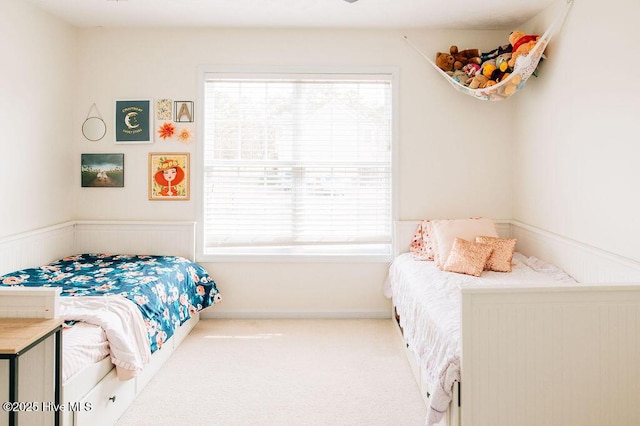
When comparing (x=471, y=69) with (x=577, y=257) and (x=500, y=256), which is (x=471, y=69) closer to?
(x=500, y=256)

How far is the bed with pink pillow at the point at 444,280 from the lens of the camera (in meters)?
1.93

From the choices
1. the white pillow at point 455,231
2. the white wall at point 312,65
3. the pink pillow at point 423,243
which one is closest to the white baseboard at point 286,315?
the white wall at point 312,65

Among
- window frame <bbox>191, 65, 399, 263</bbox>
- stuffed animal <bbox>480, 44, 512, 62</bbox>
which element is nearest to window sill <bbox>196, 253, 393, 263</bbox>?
window frame <bbox>191, 65, 399, 263</bbox>

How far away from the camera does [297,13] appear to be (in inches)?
134

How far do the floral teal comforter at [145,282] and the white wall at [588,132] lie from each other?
2700 mm

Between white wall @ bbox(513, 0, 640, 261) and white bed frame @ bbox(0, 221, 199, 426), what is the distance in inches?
110

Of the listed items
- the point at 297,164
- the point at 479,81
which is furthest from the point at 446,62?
the point at 297,164

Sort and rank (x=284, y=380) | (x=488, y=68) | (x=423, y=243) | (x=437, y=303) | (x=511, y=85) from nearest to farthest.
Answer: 1. (x=437, y=303)
2. (x=284, y=380)
3. (x=511, y=85)
4. (x=488, y=68)
5. (x=423, y=243)

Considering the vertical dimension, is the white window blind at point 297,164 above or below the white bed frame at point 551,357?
above

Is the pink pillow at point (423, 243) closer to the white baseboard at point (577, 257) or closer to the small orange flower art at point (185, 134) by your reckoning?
the white baseboard at point (577, 257)

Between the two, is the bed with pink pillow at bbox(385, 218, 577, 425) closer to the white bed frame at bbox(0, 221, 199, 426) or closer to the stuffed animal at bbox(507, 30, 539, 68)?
the stuffed animal at bbox(507, 30, 539, 68)

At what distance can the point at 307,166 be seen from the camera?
153 inches

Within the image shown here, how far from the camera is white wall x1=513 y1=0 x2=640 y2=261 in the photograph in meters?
2.43

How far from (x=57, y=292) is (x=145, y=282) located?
1.07 m
